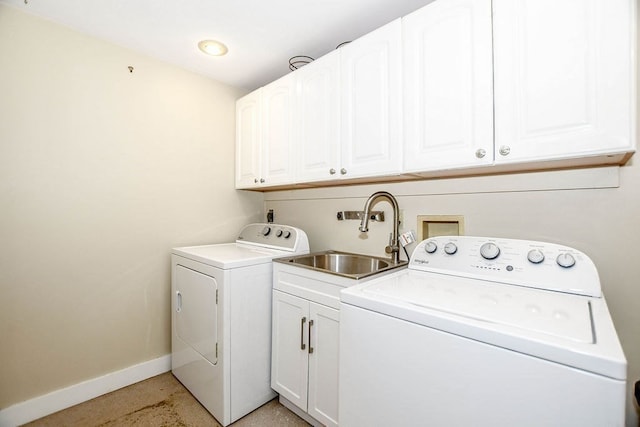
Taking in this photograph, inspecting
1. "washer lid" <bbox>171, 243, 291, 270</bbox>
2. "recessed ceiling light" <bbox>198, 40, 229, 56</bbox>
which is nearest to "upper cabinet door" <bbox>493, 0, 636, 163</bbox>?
"washer lid" <bbox>171, 243, 291, 270</bbox>

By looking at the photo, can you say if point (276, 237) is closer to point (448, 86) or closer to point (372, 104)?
point (372, 104)

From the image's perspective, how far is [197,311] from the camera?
187 cm

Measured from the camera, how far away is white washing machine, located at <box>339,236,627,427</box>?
68 cm

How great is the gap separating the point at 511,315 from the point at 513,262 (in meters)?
0.46

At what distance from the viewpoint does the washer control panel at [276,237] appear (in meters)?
2.08

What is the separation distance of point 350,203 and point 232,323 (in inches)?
44.5

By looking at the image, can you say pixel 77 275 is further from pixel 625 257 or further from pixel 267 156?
pixel 625 257

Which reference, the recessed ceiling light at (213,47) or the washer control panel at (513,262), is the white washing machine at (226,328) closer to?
the washer control panel at (513,262)

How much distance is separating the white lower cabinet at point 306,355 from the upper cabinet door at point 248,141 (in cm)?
108

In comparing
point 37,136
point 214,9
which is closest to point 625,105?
point 214,9

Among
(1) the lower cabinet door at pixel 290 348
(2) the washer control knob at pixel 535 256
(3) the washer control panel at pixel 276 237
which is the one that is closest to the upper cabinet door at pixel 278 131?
(3) the washer control panel at pixel 276 237

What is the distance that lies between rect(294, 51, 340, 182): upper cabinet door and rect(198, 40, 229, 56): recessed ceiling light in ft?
1.85

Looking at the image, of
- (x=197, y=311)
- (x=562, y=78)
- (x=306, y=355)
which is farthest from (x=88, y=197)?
(x=562, y=78)

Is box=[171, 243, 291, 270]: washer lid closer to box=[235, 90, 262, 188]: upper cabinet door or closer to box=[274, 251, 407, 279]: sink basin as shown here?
box=[274, 251, 407, 279]: sink basin
